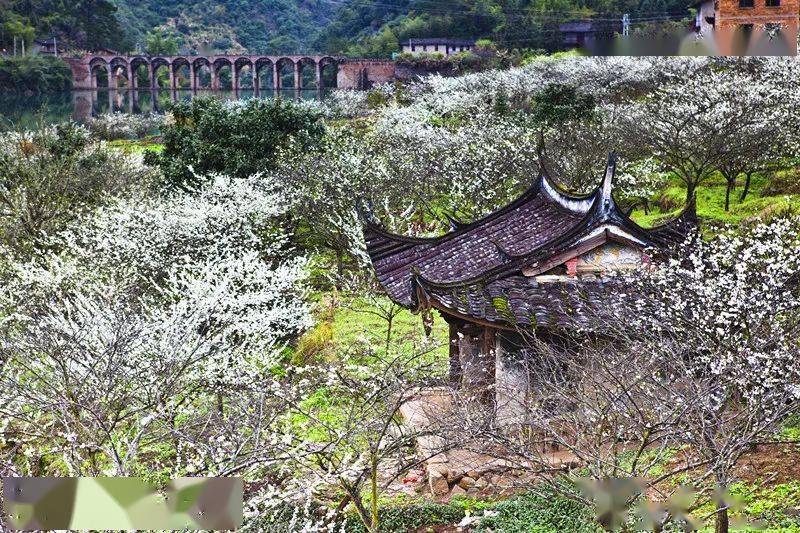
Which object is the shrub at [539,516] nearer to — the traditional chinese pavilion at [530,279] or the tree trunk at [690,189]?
the traditional chinese pavilion at [530,279]

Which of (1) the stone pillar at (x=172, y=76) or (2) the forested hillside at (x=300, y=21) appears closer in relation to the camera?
(2) the forested hillside at (x=300, y=21)

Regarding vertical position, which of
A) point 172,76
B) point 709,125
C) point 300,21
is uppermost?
point 300,21

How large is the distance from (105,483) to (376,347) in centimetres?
1463

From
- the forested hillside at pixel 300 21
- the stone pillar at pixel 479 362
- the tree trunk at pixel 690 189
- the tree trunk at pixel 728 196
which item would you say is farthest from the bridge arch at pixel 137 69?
the stone pillar at pixel 479 362

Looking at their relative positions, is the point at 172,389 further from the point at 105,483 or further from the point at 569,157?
the point at 569,157

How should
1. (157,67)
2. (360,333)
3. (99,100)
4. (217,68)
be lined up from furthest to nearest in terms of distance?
(157,67)
(217,68)
(99,100)
(360,333)

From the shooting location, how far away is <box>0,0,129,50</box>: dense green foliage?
106062 mm

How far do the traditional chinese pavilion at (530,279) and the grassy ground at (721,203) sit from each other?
1230 cm

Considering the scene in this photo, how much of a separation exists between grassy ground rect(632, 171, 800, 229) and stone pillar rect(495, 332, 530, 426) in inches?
568

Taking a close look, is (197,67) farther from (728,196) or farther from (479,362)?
(479,362)

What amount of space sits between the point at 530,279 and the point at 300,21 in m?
127

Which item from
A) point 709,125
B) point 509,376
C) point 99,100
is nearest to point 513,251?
point 509,376

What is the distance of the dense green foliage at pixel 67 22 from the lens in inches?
4176

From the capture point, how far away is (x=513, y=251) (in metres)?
14.6
